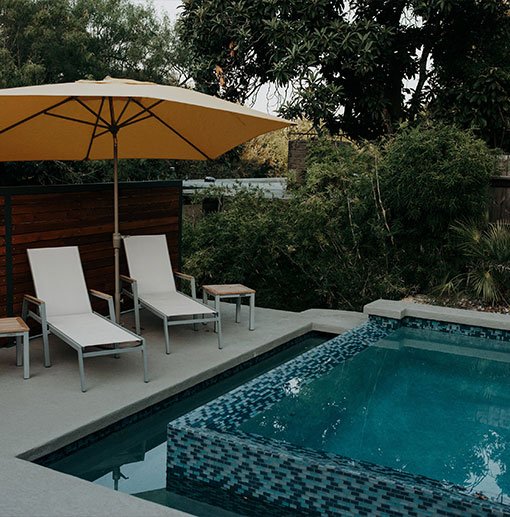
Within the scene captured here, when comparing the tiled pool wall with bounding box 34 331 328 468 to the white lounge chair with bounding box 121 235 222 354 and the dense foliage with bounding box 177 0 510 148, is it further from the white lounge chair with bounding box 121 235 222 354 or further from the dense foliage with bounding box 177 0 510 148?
the dense foliage with bounding box 177 0 510 148

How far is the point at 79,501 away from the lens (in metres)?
3.74

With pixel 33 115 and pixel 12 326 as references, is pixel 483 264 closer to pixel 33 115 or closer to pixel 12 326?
pixel 33 115

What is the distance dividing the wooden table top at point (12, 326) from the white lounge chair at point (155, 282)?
148 cm

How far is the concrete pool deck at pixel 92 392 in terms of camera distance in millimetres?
3760

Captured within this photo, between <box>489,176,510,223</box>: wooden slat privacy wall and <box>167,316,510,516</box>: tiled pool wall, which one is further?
<box>489,176,510,223</box>: wooden slat privacy wall

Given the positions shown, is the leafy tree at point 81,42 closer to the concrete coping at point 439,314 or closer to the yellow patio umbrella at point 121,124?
the yellow patio umbrella at point 121,124

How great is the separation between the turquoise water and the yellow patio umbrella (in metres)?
2.48

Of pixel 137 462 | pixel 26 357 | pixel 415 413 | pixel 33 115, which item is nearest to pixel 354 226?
pixel 415 413

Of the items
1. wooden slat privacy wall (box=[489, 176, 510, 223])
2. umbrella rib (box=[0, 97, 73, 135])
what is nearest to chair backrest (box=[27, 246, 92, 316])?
umbrella rib (box=[0, 97, 73, 135])

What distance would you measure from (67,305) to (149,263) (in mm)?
1436

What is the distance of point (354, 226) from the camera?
10266 millimetres

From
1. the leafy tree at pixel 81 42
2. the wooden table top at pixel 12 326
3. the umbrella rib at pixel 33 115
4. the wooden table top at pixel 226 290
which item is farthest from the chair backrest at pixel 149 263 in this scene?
the leafy tree at pixel 81 42

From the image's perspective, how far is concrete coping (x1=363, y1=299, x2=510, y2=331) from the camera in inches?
321

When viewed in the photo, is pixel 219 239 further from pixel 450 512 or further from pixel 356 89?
pixel 450 512
